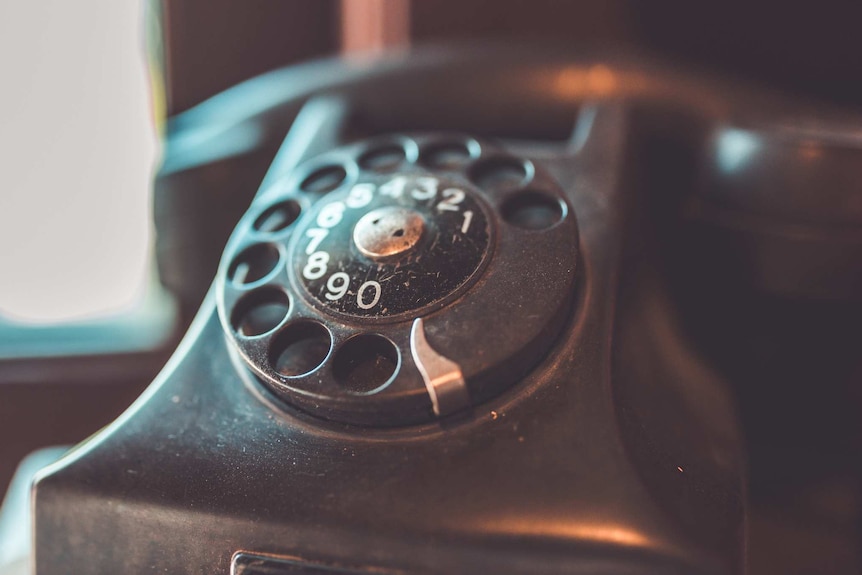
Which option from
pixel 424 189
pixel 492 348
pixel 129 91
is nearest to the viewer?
pixel 492 348

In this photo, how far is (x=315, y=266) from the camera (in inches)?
17.8

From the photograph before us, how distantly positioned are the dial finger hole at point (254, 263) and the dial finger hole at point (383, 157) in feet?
0.30

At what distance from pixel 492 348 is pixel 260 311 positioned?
0.52 ft

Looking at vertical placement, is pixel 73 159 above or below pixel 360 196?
below

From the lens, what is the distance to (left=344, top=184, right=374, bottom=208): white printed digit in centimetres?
48

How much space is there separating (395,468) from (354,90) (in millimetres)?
378

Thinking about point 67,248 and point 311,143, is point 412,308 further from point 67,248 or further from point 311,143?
point 67,248

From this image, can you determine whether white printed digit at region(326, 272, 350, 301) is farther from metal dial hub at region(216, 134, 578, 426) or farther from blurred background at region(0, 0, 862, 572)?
blurred background at region(0, 0, 862, 572)

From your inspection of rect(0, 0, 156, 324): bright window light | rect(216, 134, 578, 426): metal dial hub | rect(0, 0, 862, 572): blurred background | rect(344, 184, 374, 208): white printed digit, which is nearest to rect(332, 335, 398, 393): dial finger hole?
rect(216, 134, 578, 426): metal dial hub

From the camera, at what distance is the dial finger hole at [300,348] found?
422mm

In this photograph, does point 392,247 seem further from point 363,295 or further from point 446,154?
point 446,154

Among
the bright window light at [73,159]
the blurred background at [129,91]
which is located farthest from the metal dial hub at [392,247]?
the bright window light at [73,159]

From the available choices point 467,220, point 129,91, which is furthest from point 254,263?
point 129,91

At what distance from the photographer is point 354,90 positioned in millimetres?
647
